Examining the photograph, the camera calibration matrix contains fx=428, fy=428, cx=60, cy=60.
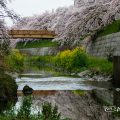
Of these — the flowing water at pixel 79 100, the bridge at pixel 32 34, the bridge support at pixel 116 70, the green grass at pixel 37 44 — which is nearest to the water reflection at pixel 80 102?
the flowing water at pixel 79 100

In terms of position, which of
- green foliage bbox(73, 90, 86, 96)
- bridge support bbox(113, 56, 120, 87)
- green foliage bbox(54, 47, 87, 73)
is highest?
green foliage bbox(54, 47, 87, 73)

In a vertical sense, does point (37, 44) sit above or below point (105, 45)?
above

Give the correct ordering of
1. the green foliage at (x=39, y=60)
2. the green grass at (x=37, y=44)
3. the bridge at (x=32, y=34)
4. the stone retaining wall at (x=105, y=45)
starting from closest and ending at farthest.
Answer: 1. the stone retaining wall at (x=105, y=45)
2. the green foliage at (x=39, y=60)
3. the bridge at (x=32, y=34)
4. the green grass at (x=37, y=44)

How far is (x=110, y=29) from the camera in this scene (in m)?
43.1

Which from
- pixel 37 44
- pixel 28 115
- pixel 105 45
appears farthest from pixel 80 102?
pixel 37 44

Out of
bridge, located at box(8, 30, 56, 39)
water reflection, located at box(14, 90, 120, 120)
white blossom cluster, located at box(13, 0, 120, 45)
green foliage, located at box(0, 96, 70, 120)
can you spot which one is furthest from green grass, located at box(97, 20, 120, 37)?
green foliage, located at box(0, 96, 70, 120)

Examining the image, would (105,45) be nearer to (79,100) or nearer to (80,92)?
(80,92)

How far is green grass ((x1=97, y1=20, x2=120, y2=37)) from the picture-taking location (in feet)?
135

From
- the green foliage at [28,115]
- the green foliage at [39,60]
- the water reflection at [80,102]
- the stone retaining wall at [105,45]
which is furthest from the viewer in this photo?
the green foliage at [39,60]

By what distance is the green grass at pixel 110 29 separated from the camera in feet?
135

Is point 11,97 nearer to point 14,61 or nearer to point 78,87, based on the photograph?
point 78,87

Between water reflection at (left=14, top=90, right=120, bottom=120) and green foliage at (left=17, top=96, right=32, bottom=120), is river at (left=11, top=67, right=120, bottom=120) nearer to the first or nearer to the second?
water reflection at (left=14, top=90, right=120, bottom=120)

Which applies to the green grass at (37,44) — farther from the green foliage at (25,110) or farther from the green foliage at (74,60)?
the green foliage at (25,110)

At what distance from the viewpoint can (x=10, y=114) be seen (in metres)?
12.0
